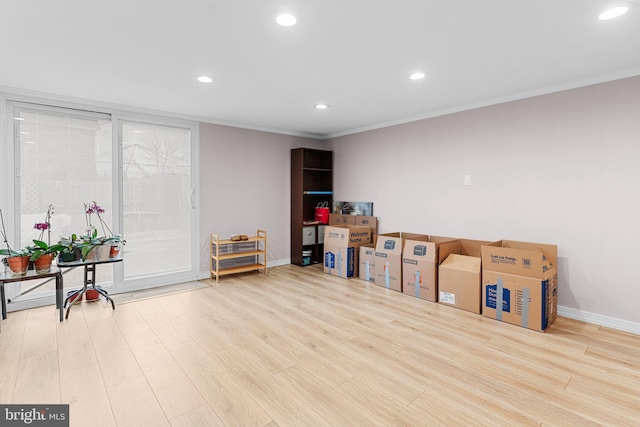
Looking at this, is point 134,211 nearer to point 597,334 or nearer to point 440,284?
point 440,284

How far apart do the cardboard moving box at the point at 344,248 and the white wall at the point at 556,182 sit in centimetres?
77

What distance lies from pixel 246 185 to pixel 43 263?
8.93 ft

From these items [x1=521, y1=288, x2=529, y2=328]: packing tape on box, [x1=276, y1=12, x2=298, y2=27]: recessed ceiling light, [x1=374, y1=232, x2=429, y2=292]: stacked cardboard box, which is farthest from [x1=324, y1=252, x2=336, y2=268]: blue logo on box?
[x1=276, y1=12, x2=298, y2=27]: recessed ceiling light

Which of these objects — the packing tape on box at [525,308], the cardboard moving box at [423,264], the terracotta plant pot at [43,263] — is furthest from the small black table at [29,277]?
the packing tape on box at [525,308]

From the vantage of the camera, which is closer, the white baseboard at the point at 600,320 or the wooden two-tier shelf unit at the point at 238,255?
the white baseboard at the point at 600,320

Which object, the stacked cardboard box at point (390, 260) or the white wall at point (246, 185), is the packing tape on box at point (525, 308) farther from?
the white wall at point (246, 185)

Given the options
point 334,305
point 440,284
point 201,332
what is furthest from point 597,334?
point 201,332

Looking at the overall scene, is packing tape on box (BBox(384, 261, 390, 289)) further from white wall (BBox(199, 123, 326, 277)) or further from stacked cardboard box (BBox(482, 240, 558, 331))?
white wall (BBox(199, 123, 326, 277))

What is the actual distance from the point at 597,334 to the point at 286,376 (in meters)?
2.80

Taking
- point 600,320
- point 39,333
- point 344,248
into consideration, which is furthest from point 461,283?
point 39,333

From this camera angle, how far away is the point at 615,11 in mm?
1939

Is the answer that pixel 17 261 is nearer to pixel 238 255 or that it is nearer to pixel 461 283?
pixel 238 255

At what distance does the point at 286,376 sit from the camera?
7.13 feet

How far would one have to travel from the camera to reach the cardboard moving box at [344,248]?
4.77 metres
